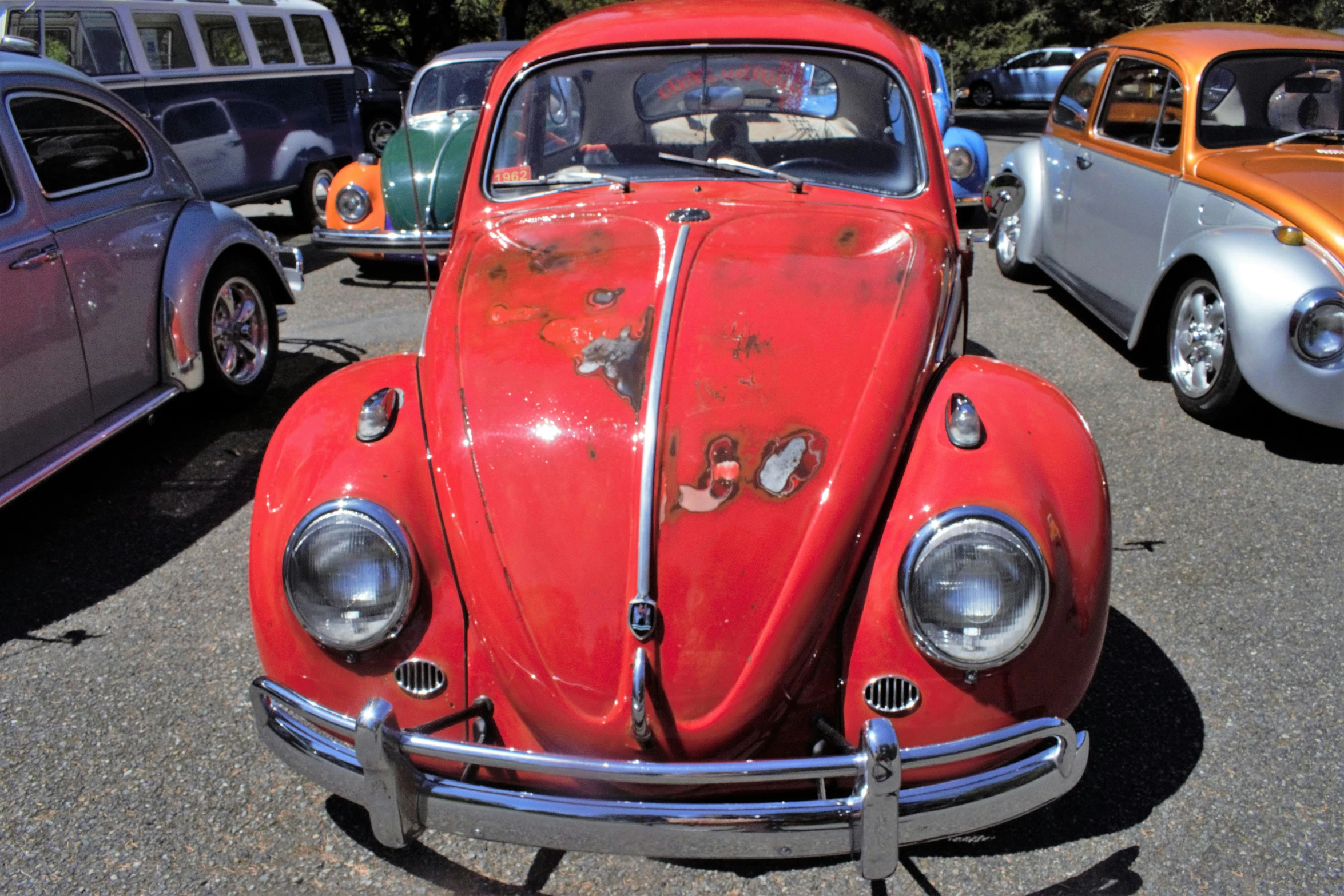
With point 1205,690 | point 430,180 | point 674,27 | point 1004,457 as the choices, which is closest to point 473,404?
point 1004,457

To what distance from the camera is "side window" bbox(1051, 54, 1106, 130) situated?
677 cm

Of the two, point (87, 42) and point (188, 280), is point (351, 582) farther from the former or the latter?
point (87, 42)

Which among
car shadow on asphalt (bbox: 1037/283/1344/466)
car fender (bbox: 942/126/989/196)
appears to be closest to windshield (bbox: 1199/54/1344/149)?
car shadow on asphalt (bbox: 1037/283/1344/466)

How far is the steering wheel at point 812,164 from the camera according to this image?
340 cm

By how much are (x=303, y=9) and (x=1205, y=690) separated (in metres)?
10.2

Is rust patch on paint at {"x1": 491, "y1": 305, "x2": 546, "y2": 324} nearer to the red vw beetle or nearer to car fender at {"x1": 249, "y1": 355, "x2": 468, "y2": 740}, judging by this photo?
the red vw beetle

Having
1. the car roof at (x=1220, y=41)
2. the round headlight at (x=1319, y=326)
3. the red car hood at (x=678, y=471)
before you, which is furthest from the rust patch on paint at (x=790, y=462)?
the car roof at (x=1220, y=41)

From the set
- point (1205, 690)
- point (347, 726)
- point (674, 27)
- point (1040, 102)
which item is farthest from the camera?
point (1040, 102)

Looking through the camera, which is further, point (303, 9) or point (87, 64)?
point (303, 9)

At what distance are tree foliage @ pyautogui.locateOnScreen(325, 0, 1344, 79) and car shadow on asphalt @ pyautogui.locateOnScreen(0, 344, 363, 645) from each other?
9.45m

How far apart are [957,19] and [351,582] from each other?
87.4ft

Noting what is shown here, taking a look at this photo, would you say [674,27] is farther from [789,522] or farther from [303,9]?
[303,9]

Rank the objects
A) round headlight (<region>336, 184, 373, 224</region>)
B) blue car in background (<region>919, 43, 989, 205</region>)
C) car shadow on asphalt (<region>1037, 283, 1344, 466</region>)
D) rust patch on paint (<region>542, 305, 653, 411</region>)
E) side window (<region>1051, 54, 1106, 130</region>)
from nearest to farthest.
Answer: rust patch on paint (<region>542, 305, 653, 411</region>), car shadow on asphalt (<region>1037, 283, 1344, 466</region>), side window (<region>1051, 54, 1106, 130</region>), round headlight (<region>336, 184, 373, 224</region>), blue car in background (<region>919, 43, 989, 205</region>)

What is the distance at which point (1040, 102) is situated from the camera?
23969 mm
